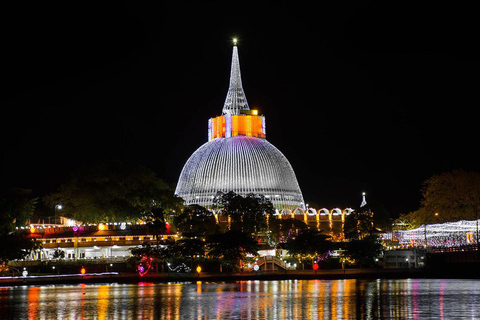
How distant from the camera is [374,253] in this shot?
11225 centimetres

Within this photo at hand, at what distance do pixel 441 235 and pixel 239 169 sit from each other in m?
44.6

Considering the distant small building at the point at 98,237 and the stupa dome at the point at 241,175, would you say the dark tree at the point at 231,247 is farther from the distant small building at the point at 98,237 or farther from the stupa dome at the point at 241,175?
the stupa dome at the point at 241,175

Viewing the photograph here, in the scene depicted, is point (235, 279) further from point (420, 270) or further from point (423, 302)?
point (423, 302)

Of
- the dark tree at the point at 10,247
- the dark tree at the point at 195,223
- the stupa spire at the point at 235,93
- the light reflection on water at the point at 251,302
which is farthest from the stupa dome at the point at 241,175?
the light reflection on water at the point at 251,302

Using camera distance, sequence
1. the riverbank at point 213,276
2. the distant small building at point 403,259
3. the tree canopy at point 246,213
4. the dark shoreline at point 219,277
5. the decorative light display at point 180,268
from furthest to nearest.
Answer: the tree canopy at point 246,213 → the distant small building at point 403,259 → the decorative light display at point 180,268 → the riverbank at point 213,276 → the dark shoreline at point 219,277

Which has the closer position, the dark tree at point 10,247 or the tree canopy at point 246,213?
the dark tree at point 10,247

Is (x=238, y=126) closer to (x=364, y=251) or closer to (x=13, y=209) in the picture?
(x=13, y=209)

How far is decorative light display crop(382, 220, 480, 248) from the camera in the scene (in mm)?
122188

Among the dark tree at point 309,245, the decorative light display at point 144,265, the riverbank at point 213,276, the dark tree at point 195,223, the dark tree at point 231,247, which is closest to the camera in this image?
the riverbank at point 213,276

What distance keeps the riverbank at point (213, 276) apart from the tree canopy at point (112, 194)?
1788cm

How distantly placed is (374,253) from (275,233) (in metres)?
17.8

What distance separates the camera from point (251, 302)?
64.2m

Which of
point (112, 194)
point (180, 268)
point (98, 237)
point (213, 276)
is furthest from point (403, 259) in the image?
point (98, 237)

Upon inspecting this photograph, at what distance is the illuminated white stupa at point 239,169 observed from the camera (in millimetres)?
157000
